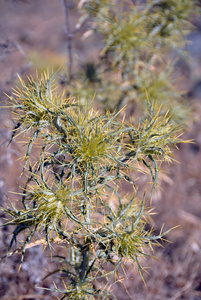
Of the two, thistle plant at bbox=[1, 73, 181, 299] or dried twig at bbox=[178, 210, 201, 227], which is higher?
thistle plant at bbox=[1, 73, 181, 299]

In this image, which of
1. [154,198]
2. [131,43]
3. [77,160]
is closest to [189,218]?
[154,198]

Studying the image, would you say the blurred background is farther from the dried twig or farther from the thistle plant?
the thistle plant

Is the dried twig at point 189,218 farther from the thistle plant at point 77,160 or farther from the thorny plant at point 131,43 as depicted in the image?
the thistle plant at point 77,160

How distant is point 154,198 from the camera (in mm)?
2320

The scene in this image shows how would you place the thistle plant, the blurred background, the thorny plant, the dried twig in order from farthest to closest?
the dried twig → the thorny plant → the blurred background → the thistle plant

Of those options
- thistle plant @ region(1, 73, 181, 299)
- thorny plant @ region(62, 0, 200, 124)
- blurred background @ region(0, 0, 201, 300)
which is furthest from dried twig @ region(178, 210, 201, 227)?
thistle plant @ region(1, 73, 181, 299)

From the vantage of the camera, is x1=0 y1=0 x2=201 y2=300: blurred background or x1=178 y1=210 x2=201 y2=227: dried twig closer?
x1=0 y1=0 x2=201 y2=300: blurred background

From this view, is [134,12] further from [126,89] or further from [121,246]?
[121,246]

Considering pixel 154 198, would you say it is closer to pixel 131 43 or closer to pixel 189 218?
pixel 189 218

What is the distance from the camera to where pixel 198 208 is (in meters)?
2.35

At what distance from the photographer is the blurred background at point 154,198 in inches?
61.9

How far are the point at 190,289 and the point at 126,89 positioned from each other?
139 cm

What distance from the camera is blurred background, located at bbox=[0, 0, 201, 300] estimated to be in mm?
1572

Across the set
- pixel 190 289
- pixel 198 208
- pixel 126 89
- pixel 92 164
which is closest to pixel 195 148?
pixel 198 208
